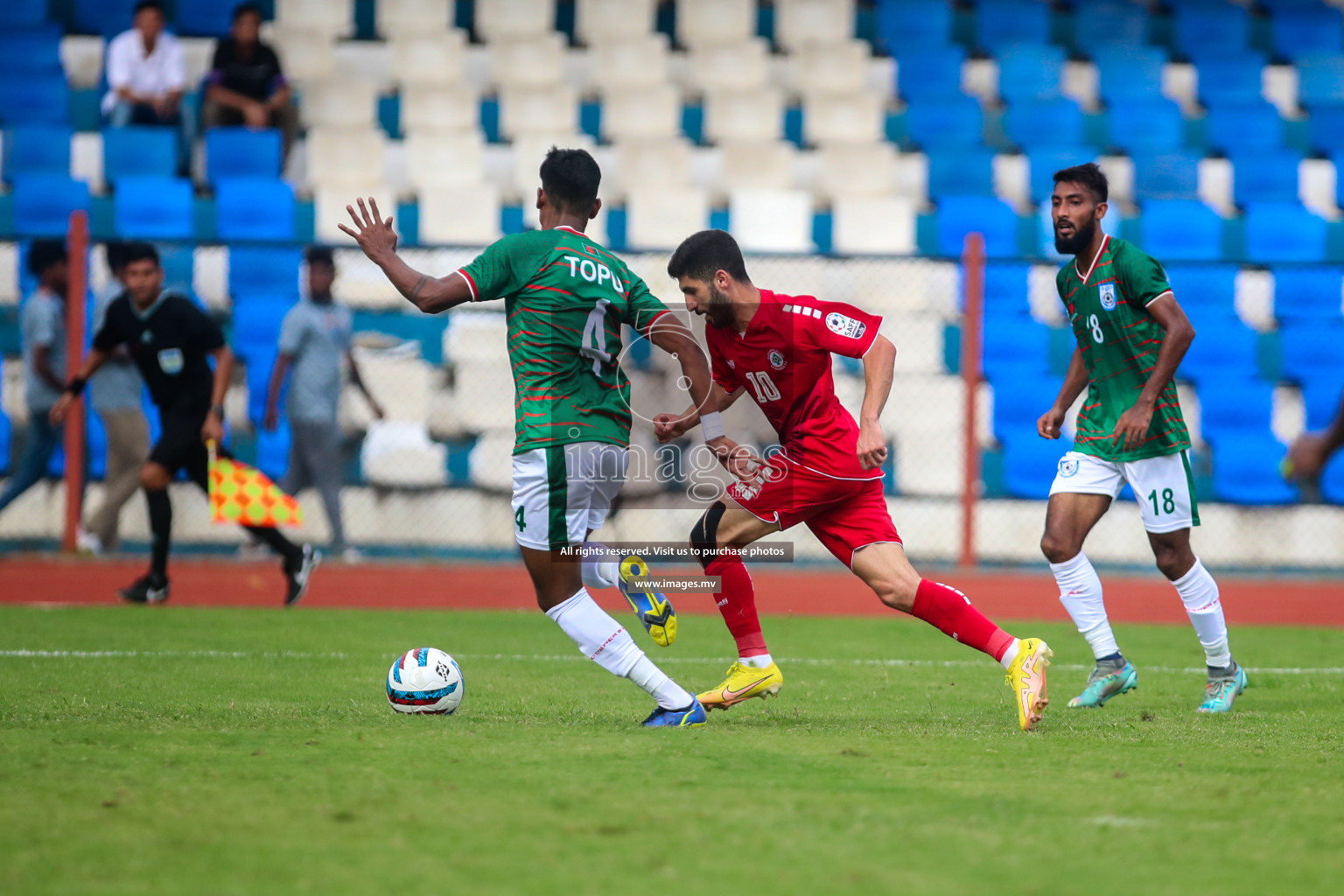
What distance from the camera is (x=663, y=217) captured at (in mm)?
15055

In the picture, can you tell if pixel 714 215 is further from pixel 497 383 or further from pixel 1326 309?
pixel 1326 309

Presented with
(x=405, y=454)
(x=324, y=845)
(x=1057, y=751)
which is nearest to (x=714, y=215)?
(x=405, y=454)

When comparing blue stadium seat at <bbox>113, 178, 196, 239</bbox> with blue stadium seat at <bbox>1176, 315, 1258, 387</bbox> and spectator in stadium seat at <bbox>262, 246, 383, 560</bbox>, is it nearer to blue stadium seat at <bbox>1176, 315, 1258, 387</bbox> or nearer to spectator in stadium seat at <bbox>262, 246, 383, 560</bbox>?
spectator in stadium seat at <bbox>262, 246, 383, 560</bbox>

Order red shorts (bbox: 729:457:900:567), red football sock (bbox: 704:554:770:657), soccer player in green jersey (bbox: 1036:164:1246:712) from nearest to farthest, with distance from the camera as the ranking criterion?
red shorts (bbox: 729:457:900:567)
red football sock (bbox: 704:554:770:657)
soccer player in green jersey (bbox: 1036:164:1246:712)

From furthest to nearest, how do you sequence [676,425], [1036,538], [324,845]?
[1036,538], [676,425], [324,845]

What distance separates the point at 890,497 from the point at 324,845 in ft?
32.9

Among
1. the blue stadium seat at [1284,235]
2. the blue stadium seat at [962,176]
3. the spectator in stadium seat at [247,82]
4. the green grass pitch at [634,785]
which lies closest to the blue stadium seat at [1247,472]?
the blue stadium seat at [1284,235]

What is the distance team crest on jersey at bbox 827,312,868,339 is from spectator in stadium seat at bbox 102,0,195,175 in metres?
11.2

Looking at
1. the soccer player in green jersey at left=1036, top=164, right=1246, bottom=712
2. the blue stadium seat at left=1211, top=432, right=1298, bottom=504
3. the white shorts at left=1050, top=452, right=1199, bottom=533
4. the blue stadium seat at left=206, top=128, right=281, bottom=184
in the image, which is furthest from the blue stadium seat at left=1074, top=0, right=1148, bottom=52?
the white shorts at left=1050, top=452, right=1199, bottom=533

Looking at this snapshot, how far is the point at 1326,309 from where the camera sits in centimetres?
1439

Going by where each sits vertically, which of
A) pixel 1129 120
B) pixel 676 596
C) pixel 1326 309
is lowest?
pixel 676 596

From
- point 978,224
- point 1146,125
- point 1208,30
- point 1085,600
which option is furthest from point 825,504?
point 1208,30

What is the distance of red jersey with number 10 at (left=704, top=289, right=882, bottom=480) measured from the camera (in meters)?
5.88

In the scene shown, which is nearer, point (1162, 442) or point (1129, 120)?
point (1162, 442)
